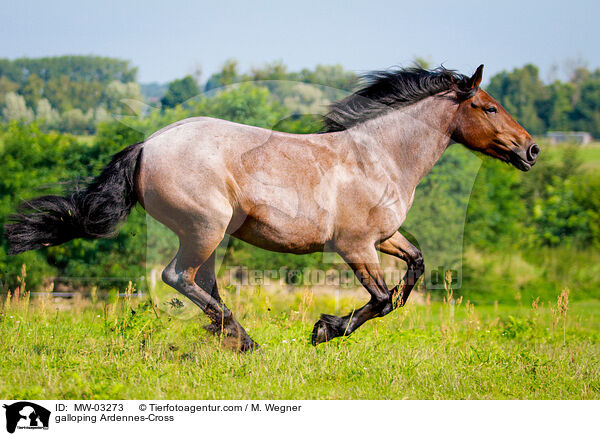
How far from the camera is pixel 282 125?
354 inches

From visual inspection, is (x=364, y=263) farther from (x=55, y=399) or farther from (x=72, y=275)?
(x=72, y=275)

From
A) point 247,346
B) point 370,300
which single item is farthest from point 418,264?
point 247,346

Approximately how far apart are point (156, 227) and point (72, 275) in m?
4.02

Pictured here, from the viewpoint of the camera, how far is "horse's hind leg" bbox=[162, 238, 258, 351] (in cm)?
513

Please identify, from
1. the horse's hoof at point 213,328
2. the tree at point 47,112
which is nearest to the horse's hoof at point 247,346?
the horse's hoof at point 213,328

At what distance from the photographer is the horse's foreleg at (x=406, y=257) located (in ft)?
18.6

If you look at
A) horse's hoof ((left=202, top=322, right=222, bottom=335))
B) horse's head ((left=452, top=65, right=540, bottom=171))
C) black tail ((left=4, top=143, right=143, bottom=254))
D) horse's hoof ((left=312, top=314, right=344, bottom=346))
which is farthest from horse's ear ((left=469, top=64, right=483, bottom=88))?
horse's hoof ((left=202, top=322, right=222, bottom=335))

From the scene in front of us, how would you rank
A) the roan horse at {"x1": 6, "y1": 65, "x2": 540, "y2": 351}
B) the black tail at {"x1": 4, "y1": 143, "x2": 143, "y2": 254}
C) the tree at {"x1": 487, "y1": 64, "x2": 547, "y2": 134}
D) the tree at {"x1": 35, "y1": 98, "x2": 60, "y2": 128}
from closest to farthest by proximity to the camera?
1. the roan horse at {"x1": 6, "y1": 65, "x2": 540, "y2": 351}
2. the black tail at {"x1": 4, "y1": 143, "x2": 143, "y2": 254}
3. the tree at {"x1": 35, "y1": 98, "x2": 60, "y2": 128}
4. the tree at {"x1": 487, "y1": 64, "x2": 547, "y2": 134}

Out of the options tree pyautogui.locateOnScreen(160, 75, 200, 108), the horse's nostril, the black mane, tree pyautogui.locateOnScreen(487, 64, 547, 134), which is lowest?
the horse's nostril

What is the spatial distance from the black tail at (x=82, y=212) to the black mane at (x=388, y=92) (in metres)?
1.98

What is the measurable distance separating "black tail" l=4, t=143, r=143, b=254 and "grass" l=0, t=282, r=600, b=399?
38.4 inches

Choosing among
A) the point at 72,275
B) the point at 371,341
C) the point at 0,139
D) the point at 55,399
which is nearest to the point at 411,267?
the point at 371,341

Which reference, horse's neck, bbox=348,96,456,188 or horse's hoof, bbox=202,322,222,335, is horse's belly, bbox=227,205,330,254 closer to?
horse's hoof, bbox=202,322,222,335

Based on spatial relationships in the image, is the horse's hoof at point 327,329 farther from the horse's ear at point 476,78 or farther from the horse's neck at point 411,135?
the horse's ear at point 476,78
